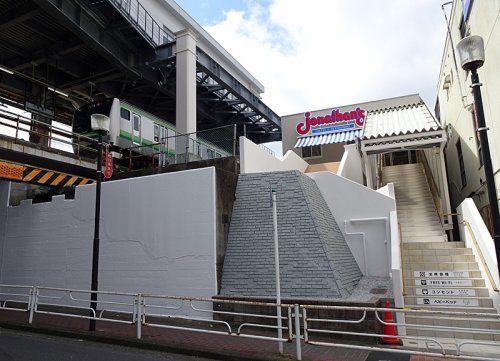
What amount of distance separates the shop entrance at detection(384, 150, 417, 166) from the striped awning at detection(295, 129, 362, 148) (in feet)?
7.85

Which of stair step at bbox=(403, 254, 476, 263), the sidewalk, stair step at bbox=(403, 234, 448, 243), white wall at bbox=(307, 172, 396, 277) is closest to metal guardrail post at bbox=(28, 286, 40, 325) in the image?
the sidewalk

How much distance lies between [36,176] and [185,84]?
918cm

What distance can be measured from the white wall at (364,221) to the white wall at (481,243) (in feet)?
6.71

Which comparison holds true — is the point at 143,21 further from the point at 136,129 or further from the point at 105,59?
the point at 136,129

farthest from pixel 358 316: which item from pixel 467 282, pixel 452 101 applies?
pixel 452 101

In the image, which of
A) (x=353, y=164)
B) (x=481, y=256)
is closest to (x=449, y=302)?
(x=481, y=256)

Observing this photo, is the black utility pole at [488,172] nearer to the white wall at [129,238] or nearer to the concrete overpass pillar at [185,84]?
the white wall at [129,238]

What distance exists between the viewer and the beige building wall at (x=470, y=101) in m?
10.4

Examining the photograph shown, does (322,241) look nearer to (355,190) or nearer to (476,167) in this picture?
(355,190)

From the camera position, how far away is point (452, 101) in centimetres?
1806

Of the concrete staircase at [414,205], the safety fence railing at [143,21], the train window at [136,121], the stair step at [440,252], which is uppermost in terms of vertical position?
the safety fence railing at [143,21]

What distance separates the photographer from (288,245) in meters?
10.8

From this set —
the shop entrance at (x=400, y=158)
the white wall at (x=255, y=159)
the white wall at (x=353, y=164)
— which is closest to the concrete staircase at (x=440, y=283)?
the white wall at (x=353, y=164)

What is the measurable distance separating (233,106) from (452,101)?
1735 centimetres
